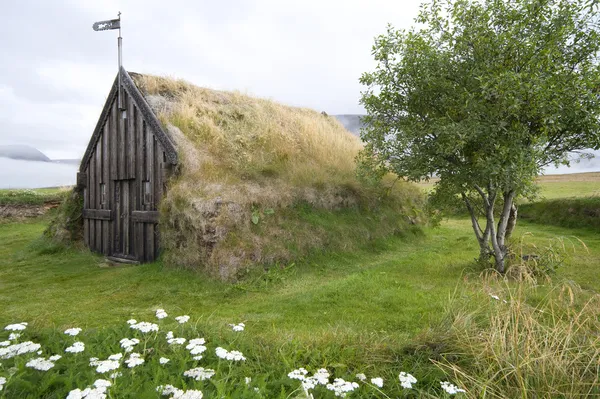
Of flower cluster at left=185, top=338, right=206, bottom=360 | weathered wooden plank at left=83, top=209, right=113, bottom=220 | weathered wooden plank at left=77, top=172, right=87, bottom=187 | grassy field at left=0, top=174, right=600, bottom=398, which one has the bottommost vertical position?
grassy field at left=0, top=174, right=600, bottom=398

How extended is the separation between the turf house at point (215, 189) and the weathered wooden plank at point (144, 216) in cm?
3

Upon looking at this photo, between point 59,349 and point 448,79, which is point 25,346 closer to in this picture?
point 59,349

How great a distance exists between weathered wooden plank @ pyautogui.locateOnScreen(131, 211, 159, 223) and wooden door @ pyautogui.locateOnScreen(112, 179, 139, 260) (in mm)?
484

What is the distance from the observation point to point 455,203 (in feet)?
41.3

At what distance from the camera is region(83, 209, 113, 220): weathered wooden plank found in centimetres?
1607

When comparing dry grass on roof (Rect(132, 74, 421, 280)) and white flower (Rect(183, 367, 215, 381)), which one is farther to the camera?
dry grass on roof (Rect(132, 74, 421, 280))

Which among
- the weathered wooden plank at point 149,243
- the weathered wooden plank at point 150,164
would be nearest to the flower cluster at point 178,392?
the weathered wooden plank at point 149,243

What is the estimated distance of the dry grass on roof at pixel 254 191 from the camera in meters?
11.7

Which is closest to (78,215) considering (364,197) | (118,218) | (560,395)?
(118,218)

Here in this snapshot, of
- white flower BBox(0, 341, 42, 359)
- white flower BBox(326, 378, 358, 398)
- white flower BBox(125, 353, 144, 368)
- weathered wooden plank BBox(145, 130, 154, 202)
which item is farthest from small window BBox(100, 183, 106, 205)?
white flower BBox(326, 378, 358, 398)

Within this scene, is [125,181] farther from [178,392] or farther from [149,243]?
[178,392]

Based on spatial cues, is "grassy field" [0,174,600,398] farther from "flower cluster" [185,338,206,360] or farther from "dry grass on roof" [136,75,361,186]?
"dry grass on roof" [136,75,361,186]

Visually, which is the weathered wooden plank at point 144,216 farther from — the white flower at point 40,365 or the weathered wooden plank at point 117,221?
the white flower at point 40,365

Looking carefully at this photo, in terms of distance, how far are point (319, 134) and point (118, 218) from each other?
8789 mm
